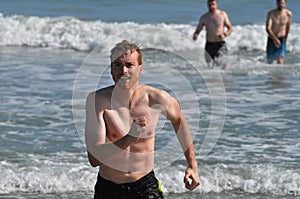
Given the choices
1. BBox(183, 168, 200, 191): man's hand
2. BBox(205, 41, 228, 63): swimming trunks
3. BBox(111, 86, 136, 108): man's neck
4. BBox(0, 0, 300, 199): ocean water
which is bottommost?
BBox(0, 0, 300, 199): ocean water

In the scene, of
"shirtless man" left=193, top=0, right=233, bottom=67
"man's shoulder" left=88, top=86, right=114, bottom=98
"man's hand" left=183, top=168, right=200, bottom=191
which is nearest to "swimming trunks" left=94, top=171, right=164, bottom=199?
"man's hand" left=183, top=168, right=200, bottom=191

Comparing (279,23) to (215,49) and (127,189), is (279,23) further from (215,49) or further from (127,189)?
(127,189)

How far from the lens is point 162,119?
966 centimetres

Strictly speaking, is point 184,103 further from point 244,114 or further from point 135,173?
point 135,173

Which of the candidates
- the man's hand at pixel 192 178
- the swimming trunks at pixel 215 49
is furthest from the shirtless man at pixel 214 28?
the man's hand at pixel 192 178

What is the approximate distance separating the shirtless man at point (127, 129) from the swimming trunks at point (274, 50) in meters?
10.8

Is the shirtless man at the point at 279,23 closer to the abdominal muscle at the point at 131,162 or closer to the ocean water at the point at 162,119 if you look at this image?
the ocean water at the point at 162,119

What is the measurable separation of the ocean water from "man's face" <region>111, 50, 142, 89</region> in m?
0.62

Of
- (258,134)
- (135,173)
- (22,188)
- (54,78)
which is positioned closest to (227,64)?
(54,78)

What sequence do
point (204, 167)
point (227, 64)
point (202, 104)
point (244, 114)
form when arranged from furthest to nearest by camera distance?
1. point (227, 64)
2. point (202, 104)
3. point (244, 114)
4. point (204, 167)

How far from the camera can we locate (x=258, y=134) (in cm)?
1035

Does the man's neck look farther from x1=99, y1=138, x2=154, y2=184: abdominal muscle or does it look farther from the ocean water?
the ocean water

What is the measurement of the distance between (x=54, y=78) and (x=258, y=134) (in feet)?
16.4

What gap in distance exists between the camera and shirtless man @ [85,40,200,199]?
15.0 ft
